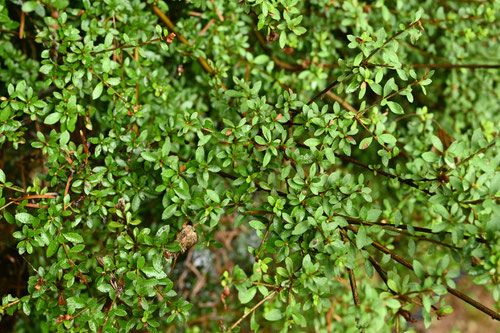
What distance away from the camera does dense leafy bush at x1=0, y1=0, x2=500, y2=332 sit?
1.15 m

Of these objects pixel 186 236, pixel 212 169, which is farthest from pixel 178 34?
pixel 186 236

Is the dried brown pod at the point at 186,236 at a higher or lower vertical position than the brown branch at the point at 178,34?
lower

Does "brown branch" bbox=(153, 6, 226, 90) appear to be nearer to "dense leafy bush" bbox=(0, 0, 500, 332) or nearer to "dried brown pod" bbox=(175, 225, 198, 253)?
"dense leafy bush" bbox=(0, 0, 500, 332)

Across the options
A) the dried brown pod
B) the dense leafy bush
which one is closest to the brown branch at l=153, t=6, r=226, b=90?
the dense leafy bush

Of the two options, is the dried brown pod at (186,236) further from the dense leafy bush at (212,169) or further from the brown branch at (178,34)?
the brown branch at (178,34)

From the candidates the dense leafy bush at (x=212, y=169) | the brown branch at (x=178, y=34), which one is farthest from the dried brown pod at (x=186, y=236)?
the brown branch at (x=178, y=34)

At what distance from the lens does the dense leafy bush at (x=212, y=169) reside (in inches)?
45.4

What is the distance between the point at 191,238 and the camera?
131cm

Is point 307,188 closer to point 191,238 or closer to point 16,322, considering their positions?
point 191,238

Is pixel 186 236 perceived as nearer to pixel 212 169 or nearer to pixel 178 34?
pixel 212 169

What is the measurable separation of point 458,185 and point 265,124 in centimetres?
58

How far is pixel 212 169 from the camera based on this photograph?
132 cm

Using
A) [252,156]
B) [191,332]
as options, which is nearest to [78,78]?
[252,156]

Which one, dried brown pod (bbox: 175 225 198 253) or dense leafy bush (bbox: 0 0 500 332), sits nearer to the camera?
dense leafy bush (bbox: 0 0 500 332)
